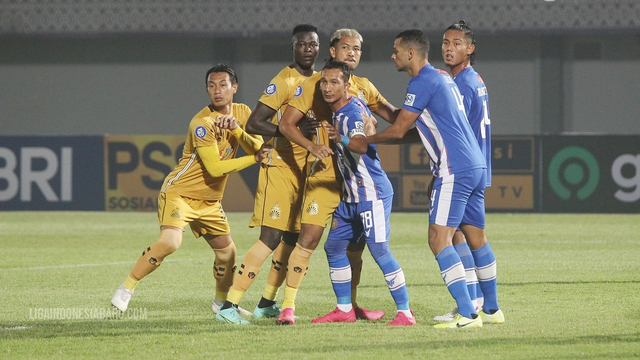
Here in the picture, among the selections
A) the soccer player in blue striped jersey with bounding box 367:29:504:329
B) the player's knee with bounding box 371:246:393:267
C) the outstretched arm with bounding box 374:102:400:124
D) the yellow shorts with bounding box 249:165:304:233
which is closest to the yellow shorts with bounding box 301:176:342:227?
the yellow shorts with bounding box 249:165:304:233

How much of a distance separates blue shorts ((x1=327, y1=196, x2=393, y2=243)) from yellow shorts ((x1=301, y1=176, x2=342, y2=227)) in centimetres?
7

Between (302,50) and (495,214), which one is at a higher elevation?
(302,50)

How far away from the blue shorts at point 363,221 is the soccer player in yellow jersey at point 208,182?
2.20 ft

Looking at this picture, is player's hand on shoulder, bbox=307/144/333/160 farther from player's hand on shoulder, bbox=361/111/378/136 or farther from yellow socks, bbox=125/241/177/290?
yellow socks, bbox=125/241/177/290

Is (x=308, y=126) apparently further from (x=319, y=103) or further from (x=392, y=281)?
(x=392, y=281)

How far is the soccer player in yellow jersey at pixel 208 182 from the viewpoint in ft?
22.1

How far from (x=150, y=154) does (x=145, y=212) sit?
109 centimetres

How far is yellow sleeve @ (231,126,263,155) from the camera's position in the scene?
22.3 ft

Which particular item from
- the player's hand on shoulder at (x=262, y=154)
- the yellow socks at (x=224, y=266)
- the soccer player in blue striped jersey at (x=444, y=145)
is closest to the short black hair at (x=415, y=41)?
the soccer player in blue striped jersey at (x=444, y=145)

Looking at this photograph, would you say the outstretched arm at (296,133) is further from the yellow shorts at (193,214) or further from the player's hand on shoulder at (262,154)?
the yellow shorts at (193,214)

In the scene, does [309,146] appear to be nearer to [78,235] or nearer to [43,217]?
[78,235]

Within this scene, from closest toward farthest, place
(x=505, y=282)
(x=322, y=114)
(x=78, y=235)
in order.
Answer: (x=322, y=114) < (x=505, y=282) < (x=78, y=235)

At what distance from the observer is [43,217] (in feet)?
57.2

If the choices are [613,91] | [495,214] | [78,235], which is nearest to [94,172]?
[78,235]
